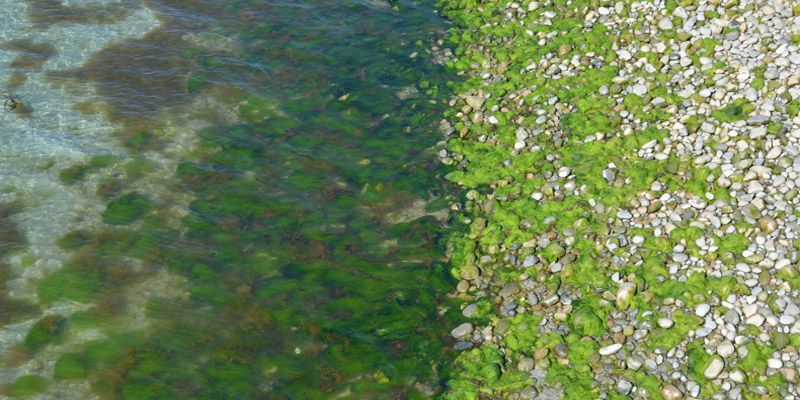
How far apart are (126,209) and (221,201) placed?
1397 mm

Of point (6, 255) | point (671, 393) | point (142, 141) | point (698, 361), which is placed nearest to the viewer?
point (671, 393)

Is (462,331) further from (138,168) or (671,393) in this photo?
(138,168)

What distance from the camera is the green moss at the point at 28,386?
8795 mm

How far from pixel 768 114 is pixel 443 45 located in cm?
605

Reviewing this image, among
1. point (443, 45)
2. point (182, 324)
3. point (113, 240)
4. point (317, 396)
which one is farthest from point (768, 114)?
point (113, 240)

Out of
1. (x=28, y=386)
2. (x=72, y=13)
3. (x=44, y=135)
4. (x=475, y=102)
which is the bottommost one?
(x=28, y=386)

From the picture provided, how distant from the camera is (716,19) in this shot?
494 inches

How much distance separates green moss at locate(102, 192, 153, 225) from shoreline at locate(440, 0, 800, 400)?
469 centimetres

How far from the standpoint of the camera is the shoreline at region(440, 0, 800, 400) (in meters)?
8.70

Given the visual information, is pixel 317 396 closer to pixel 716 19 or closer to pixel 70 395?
pixel 70 395

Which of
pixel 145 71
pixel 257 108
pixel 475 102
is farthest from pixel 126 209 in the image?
pixel 475 102

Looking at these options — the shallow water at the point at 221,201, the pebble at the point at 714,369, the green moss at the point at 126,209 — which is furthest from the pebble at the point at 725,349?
the green moss at the point at 126,209

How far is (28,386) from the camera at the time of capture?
349 inches

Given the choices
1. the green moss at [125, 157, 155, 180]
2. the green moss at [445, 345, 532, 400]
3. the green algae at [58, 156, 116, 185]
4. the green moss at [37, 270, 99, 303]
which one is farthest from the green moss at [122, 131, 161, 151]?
the green moss at [445, 345, 532, 400]
